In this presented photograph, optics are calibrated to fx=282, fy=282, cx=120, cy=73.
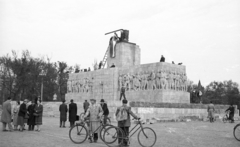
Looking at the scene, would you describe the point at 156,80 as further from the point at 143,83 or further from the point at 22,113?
the point at 22,113

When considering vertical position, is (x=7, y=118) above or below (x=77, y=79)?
below

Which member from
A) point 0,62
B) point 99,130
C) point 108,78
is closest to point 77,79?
point 108,78

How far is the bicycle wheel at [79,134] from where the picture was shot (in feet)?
32.2

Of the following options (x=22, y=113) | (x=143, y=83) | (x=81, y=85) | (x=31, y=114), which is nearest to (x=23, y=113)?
(x=22, y=113)

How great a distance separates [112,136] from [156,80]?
1778 cm

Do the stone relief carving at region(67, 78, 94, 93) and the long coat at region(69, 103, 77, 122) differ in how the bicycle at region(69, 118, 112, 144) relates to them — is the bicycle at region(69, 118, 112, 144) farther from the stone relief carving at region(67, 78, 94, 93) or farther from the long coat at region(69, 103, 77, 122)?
the stone relief carving at region(67, 78, 94, 93)

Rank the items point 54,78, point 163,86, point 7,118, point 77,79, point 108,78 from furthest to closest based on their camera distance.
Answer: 1. point 54,78
2. point 77,79
3. point 108,78
4. point 163,86
5. point 7,118

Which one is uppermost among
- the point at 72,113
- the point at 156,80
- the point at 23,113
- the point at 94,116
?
the point at 156,80

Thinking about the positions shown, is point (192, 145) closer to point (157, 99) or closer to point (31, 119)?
point (31, 119)

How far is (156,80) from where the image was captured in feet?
87.8

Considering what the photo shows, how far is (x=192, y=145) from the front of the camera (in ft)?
31.3

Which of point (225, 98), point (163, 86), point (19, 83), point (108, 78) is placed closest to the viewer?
point (163, 86)

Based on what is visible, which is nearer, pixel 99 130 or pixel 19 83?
pixel 99 130

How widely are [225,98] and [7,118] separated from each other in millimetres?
56877
